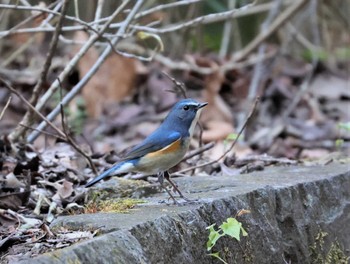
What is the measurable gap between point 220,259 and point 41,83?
2.16 meters

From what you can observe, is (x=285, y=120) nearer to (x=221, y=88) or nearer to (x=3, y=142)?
(x=221, y=88)

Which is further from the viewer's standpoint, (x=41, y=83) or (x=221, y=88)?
(x=221, y=88)

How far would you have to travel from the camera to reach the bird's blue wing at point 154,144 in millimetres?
4039

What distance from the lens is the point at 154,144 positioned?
160 inches

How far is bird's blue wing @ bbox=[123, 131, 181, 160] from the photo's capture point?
13.3 ft

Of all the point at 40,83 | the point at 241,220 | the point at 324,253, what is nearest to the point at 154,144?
A: the point at 241,220

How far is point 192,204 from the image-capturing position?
11.8ft

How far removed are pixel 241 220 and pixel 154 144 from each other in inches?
27.7

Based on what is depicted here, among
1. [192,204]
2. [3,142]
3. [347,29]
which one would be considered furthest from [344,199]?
[347,29]

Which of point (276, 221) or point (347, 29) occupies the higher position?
point (276, 221)

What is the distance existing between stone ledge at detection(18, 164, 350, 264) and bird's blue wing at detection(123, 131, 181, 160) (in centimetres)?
27

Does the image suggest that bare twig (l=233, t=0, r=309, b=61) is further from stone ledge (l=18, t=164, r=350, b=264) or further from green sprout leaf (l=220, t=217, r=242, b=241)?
green sprout leaf (l=220, t=217, r=242, b=241)

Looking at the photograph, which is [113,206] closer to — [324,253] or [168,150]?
[168,150]

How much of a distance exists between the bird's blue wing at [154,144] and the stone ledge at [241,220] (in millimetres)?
265
